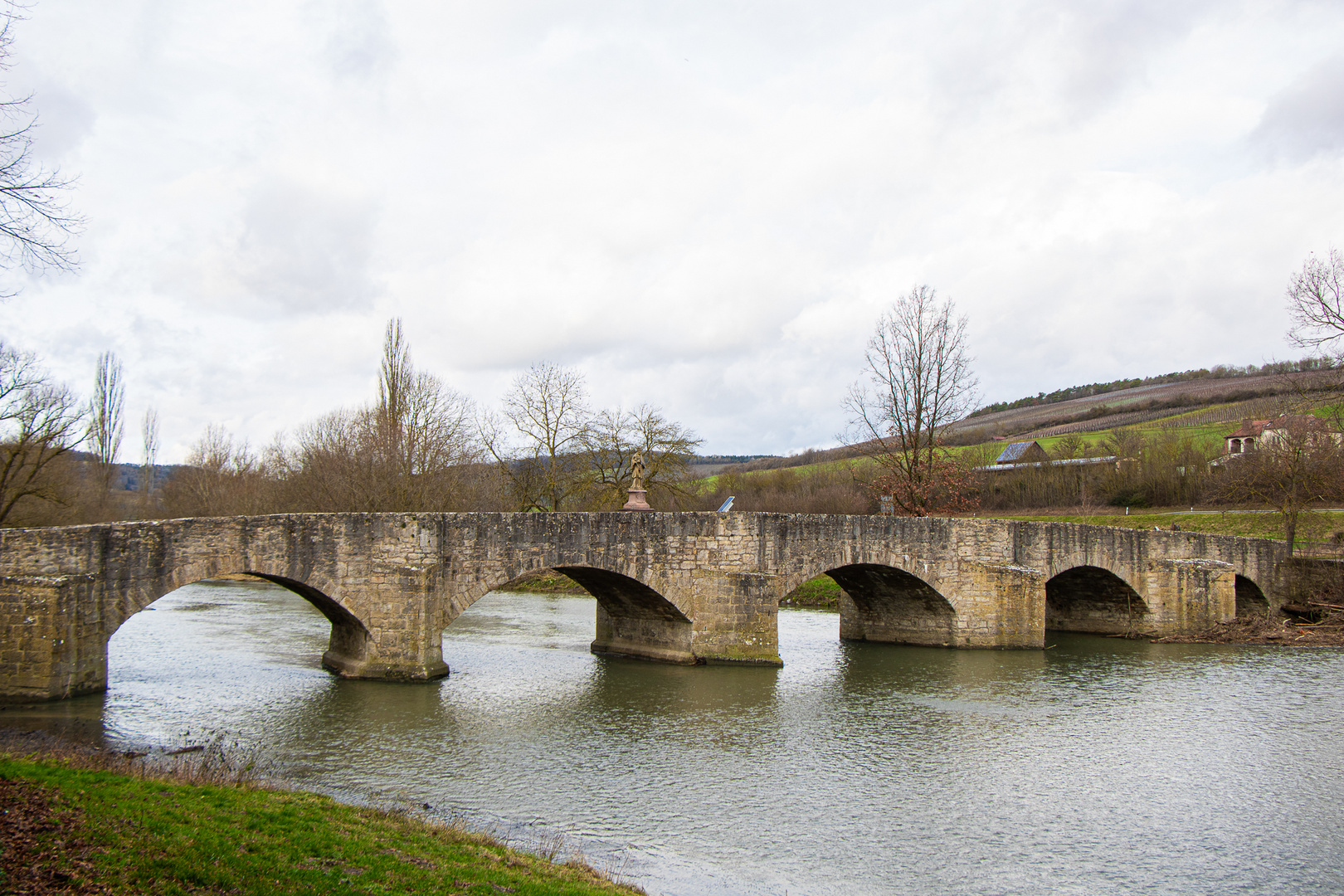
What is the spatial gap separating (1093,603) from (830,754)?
17011 millimetres

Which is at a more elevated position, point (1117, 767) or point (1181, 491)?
point (1181, 491)

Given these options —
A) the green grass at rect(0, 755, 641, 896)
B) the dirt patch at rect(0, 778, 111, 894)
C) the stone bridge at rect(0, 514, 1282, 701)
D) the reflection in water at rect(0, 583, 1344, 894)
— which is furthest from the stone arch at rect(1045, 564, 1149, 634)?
the dirt patch at rect(0, 778, 111, 894)

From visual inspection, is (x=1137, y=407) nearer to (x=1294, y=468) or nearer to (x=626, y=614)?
(x=1294, y=468)

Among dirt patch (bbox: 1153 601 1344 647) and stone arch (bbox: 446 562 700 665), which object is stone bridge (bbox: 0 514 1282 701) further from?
dirt patch (bbox: 1153 601 1344 647)

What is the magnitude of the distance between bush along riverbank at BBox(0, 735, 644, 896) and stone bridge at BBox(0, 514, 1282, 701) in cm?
429

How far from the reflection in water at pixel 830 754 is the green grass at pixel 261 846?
1444 mm

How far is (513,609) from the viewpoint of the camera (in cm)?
3062

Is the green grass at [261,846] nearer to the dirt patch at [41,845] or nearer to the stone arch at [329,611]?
the dirt patch at [41,845]

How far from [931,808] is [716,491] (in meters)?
43.8

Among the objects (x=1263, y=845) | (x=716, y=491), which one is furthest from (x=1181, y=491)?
(x=1263, y=845)

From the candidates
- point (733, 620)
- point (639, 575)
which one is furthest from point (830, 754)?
point (639, 575)

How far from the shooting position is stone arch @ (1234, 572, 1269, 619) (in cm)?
2762

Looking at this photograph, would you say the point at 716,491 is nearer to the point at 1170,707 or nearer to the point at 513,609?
the point at 513,609

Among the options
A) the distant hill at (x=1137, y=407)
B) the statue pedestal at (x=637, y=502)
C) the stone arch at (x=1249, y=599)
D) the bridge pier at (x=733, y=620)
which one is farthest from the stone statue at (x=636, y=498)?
the distant hill at (x=1137, y=407)
